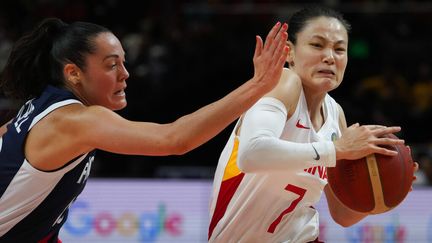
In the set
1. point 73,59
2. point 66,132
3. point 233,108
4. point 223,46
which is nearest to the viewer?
point 233,108

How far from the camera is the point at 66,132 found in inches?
116

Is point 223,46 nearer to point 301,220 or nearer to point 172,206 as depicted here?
point 172,206

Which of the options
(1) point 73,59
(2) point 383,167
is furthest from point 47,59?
(2) point 383,167

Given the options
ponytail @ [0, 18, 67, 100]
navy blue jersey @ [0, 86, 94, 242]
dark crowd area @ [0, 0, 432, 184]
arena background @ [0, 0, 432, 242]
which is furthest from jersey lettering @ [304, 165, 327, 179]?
dark crowd area @ [0, 0, 432, 184]

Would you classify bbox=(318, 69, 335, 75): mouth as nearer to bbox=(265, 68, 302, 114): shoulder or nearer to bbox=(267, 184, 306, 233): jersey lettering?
bbox=(265, 68, 302, 114): shoulder

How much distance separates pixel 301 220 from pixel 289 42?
0.83 metres

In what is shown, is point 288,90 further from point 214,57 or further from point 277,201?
point 214,57

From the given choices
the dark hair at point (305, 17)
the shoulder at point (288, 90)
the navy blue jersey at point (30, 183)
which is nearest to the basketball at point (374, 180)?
the shoulder at point (288, 90)

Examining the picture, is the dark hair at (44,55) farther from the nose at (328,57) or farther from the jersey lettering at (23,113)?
the nose at (328,57)

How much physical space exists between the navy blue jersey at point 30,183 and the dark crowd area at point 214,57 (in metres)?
5.78

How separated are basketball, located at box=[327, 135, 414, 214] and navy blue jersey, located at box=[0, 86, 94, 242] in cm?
113

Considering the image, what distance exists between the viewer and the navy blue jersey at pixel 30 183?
3.05 metres

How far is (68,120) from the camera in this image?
9.72 ft

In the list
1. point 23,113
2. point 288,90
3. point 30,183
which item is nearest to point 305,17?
point 288,90
